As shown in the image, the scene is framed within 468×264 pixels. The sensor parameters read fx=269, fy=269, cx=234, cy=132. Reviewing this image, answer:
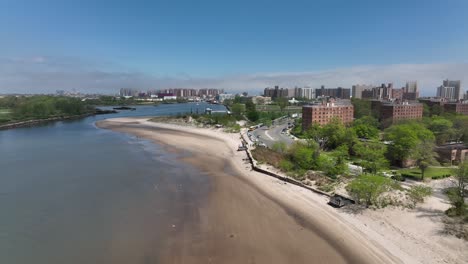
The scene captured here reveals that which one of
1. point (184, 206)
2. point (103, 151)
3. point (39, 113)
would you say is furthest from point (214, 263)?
point (39, 113)

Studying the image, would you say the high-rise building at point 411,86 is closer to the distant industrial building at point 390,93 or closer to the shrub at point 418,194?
the distant industrial building at point 390,93

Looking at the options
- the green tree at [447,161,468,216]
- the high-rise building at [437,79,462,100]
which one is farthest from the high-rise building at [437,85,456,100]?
the green tree at [447,161,468,216]

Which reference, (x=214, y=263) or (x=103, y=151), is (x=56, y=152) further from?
(x=214, y=263)

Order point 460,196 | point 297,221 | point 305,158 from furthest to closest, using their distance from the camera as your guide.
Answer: point 305,158
point 460,196
point 297,221

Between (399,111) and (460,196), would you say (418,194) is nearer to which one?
(460,196)

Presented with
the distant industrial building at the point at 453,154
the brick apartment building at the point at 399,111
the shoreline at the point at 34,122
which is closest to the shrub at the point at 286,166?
the distant industrial building at the point at 453,154

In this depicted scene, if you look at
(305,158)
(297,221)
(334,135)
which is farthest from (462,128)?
(297,221)

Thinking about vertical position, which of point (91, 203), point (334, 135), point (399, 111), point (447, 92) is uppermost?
point (447, 92)
